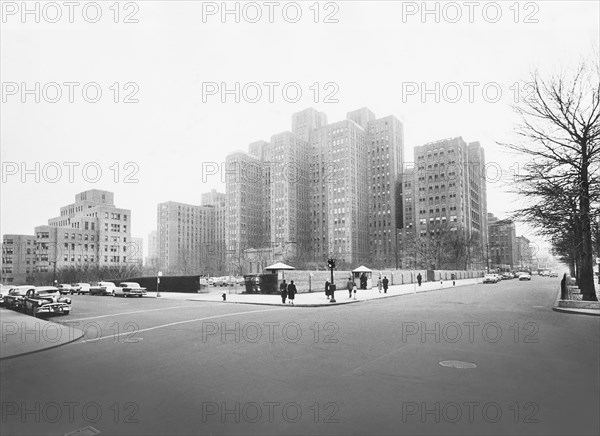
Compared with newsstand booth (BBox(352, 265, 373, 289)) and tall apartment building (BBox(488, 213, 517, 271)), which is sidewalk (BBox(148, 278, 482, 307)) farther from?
tall apartment building (BBox(488, 213, 517, 271))

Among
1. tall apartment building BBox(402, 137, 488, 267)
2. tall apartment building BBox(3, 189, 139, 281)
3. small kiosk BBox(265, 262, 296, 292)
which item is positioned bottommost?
small kiosk BBox(265, 262, 296, 292)

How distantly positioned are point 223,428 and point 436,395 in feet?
11.8

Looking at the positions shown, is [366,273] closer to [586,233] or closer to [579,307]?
[579,307]

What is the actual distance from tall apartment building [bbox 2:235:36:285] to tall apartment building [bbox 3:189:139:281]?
1.87 feet

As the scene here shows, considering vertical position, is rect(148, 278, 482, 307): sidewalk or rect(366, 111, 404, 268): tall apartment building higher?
rect(366, 111, 404, 268): tall apartment building

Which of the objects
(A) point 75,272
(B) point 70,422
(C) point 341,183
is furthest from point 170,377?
(C) point 341,183

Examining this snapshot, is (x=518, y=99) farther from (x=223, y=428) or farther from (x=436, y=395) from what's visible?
(x=223, y=428)

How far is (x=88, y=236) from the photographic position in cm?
11206

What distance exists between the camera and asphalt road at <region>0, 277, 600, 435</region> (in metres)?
5.48

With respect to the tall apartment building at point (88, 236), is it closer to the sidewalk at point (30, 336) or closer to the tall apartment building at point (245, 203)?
the tall apartment building at point (245, 203)

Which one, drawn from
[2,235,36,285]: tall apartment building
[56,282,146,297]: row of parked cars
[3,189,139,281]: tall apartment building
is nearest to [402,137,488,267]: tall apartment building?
[3,189,139,281]: tall apartment building

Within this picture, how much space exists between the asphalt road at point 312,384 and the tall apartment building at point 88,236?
10105 cm

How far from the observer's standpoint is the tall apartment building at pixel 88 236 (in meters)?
102

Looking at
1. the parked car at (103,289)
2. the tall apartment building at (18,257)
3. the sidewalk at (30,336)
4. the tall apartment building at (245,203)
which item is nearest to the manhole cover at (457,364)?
the sidewalk at (30,336)
